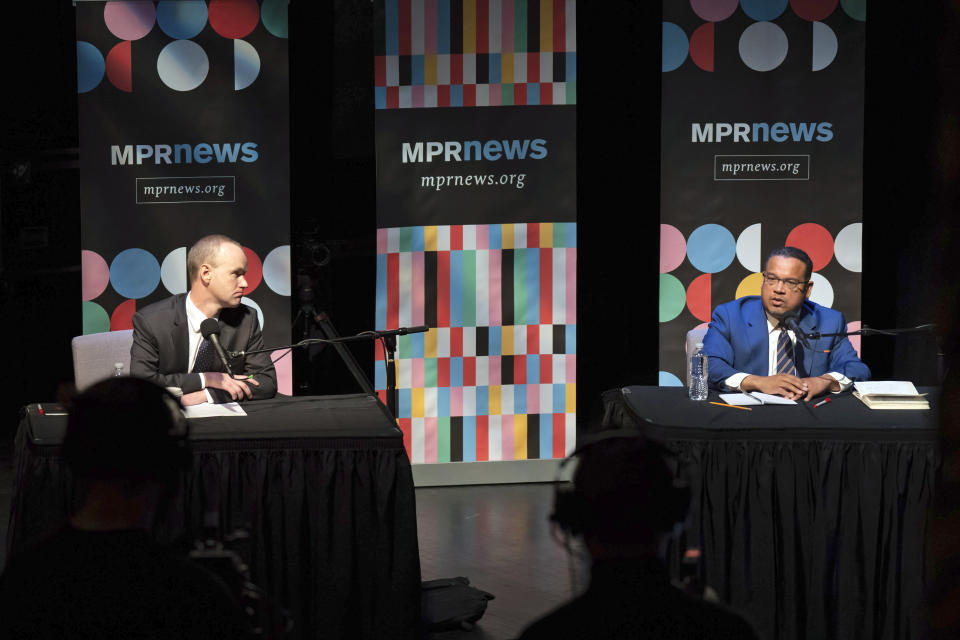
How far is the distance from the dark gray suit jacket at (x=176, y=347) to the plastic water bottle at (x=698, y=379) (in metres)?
1.50

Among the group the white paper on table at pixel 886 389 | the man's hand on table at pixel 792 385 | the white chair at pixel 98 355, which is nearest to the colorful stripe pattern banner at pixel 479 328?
the white chair at pixel 98 355

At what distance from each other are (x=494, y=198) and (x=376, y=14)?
1073 millimetres

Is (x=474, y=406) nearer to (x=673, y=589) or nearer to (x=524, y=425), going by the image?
(x=524, y=425)

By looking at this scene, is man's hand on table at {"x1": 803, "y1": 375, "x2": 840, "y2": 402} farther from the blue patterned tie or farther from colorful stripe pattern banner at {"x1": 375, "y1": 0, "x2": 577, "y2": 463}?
the blue patterned tie

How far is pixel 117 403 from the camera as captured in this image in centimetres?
134

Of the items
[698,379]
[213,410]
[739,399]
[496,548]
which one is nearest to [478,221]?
[496,548]

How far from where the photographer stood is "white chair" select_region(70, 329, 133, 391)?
3.88 m

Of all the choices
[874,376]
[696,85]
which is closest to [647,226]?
[696,85]

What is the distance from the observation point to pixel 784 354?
389 centimetres

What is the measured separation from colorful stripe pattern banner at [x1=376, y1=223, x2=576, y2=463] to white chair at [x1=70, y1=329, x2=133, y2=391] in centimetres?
148

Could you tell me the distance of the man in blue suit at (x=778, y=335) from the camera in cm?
378

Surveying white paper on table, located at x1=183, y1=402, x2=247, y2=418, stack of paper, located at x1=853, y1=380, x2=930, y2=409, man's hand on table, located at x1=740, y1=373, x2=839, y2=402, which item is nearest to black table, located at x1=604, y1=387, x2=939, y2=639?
stack of paper, located at x1=853, y1=380, x2=930, y2=409

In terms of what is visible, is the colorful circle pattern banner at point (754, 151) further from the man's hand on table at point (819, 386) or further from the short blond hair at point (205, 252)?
the short blond hair at point (205, 252)

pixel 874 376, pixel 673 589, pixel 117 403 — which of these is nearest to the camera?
pixel 673 589
